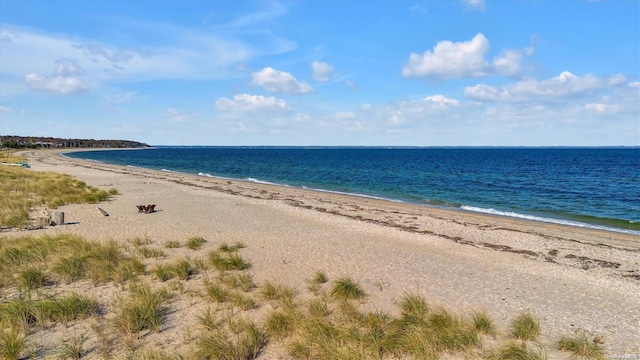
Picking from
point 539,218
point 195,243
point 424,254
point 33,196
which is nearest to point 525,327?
point 424,254

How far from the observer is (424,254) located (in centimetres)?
1333

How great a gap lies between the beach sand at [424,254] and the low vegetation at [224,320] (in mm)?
308

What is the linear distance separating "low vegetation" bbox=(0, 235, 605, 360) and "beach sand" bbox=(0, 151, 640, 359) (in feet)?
1.01

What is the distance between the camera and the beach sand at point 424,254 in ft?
27.6

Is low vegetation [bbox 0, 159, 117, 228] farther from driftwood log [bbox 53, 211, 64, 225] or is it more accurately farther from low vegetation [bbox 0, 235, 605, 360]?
low vegetation [bbox 0, 235, 605, 360]

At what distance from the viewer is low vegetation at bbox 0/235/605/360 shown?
615cm

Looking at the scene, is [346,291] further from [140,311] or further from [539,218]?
[539,218]

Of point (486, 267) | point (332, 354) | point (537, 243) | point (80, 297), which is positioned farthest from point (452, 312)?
point (537, 243)

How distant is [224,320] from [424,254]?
318 inches

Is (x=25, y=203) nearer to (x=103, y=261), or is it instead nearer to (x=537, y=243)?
(x=103, y=261)

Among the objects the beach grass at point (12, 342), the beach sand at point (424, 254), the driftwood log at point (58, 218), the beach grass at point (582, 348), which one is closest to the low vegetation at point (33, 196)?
the driftwood log at point (58, 218)

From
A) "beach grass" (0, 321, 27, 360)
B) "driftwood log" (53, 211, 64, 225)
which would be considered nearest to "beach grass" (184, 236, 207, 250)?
"driftwood log" (53, 211, 64, 225)

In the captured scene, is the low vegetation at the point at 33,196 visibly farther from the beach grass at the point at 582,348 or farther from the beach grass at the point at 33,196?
the beach grass at the point at 582,348

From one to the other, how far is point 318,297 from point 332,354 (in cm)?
284
